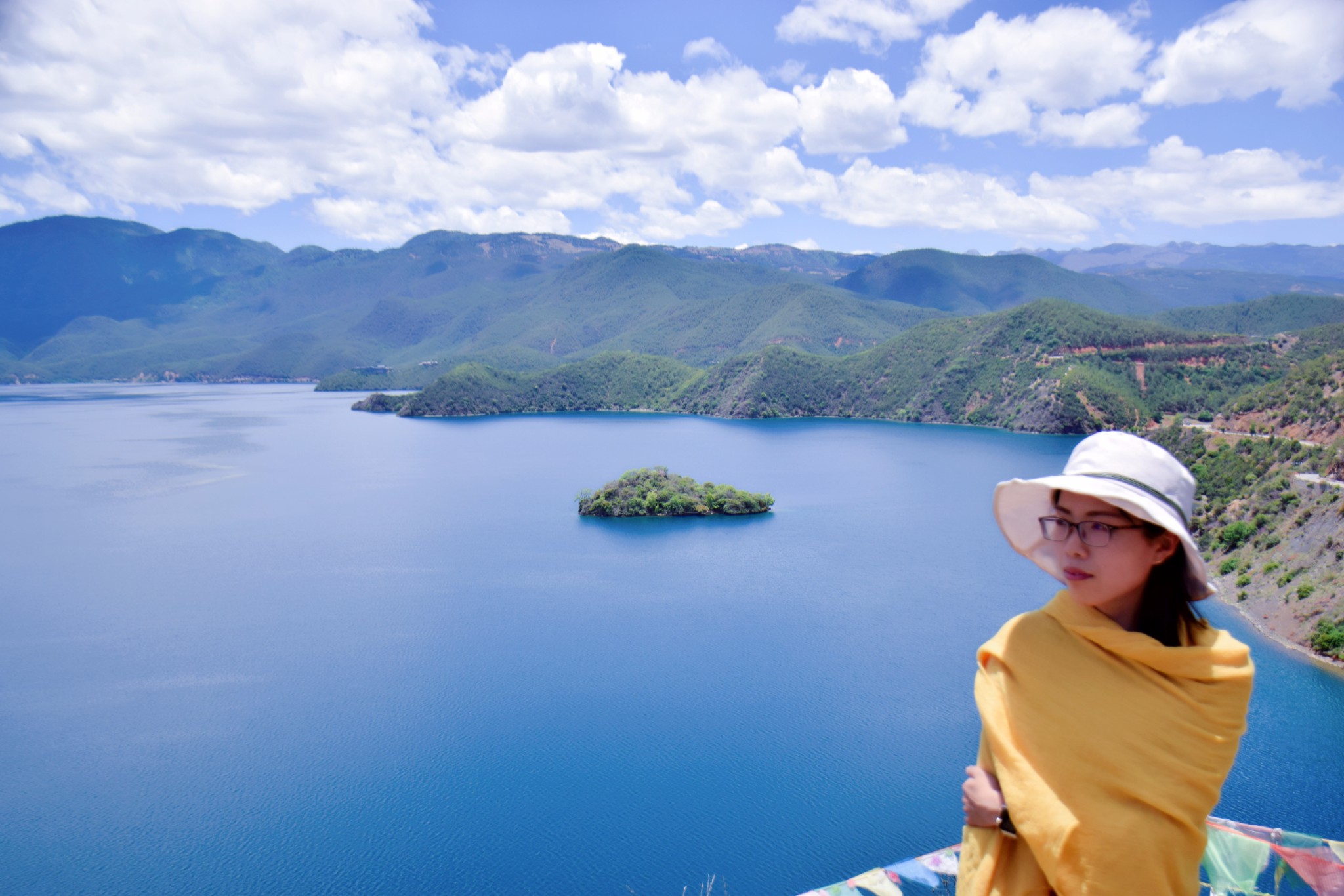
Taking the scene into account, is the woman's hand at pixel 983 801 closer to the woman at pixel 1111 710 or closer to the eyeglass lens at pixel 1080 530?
the woman at pixel 1111 710

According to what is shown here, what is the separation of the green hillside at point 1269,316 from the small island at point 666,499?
9930 centimetres

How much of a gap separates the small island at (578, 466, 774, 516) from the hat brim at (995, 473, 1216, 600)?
134 feet

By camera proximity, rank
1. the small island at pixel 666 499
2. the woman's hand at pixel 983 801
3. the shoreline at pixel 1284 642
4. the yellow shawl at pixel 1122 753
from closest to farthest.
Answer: the yellow shawl at pixel 1122 753 < the woman's hand at pixel 983 801 < the shoreline at pixel 1284 642 < the small island at pixel 666 499

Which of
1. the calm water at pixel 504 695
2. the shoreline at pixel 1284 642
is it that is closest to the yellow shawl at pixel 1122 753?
the calm water at pixel 504 695

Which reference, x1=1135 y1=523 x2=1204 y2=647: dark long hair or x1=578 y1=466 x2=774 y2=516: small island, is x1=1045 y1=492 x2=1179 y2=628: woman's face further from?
x1=578 y1=466 x2=774 y2=516: small island

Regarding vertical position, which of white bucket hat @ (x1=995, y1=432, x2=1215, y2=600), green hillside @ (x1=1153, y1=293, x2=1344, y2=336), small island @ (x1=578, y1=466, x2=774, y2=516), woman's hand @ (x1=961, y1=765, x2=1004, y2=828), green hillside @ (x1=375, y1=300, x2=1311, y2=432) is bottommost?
small island @ (x1=578, y1=466, x2=774, y2=516)

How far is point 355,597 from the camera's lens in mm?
31547

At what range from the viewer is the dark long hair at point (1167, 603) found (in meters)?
1.86

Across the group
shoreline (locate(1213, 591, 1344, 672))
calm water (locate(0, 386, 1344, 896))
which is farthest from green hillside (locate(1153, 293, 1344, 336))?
shoreline (locate(1213, 591, 1344, 672))

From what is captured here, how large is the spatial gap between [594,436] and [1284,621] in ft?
204

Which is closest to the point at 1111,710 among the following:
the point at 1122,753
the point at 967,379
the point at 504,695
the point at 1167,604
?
the point at 1122,753

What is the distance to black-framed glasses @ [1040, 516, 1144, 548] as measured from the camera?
6.23 feet

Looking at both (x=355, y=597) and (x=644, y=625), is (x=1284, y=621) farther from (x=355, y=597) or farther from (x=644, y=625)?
(x=355, y=597)

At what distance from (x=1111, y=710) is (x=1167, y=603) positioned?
1.11ft
